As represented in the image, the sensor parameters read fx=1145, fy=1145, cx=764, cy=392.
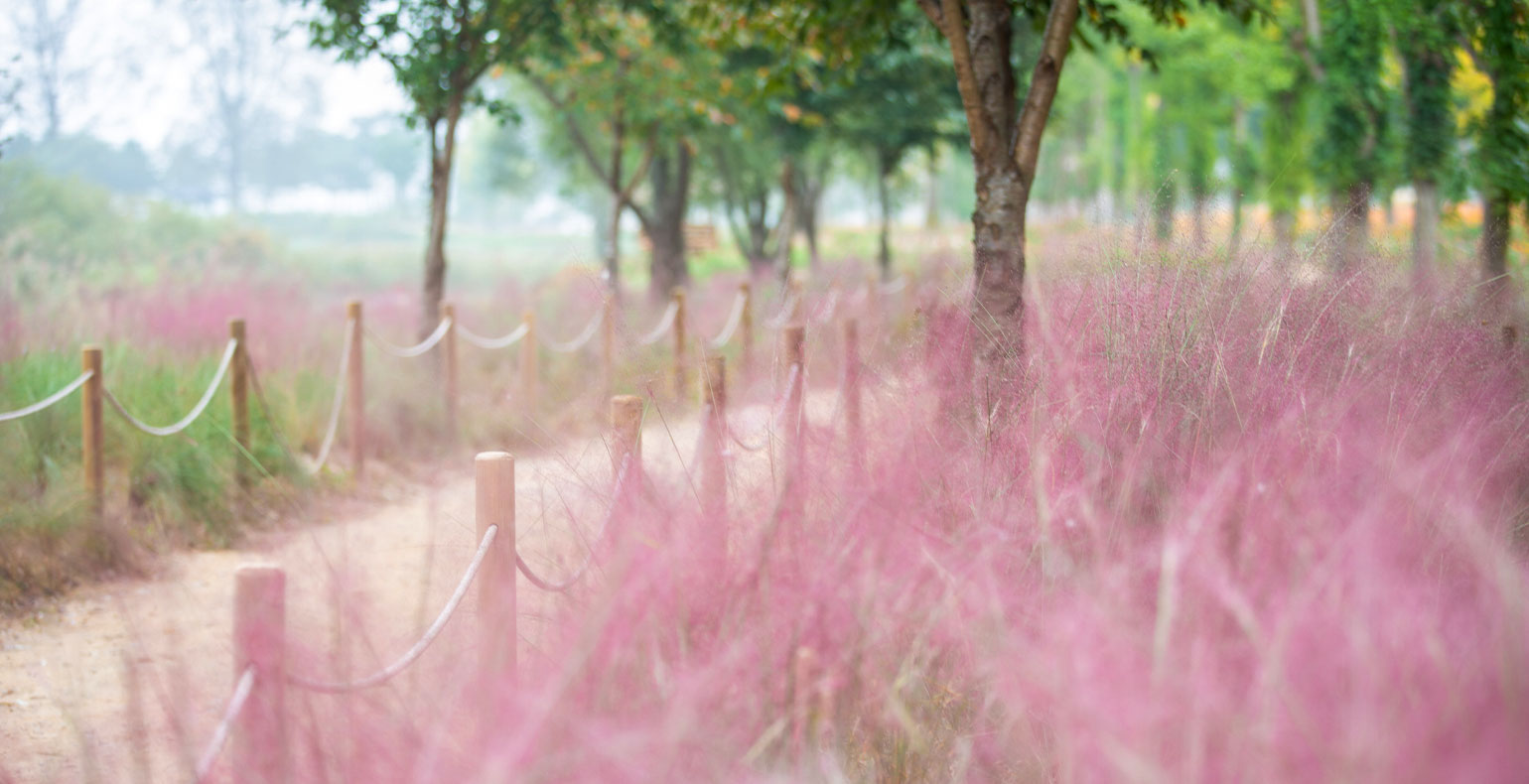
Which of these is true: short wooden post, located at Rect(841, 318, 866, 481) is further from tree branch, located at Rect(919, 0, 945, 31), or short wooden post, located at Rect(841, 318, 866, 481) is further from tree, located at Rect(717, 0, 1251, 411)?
tree branch, located at Rect(919, 0, 945, 31)

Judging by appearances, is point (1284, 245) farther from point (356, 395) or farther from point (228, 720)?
point (356, 395)

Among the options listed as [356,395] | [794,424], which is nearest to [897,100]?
[356,395]

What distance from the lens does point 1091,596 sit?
6.99 ft

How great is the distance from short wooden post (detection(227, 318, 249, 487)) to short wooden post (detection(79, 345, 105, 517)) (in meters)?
0.84

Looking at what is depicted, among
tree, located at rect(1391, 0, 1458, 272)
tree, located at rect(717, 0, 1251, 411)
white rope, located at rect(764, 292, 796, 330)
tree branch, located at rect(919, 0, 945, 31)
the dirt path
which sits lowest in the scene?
the dirt path

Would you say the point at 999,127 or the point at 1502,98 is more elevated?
the point at 1502,98

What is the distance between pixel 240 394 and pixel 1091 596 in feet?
18.3

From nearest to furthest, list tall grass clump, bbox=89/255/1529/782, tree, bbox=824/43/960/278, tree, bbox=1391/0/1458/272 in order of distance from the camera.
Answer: tall grass clump, bbox=89/255/1529/782 < tree, bbox=1391/0/1458/272 < tree, bbox=824/43/960/278

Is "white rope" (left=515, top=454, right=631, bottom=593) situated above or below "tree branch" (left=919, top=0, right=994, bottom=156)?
below

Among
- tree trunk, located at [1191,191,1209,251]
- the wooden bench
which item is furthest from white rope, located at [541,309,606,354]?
the wooden bench

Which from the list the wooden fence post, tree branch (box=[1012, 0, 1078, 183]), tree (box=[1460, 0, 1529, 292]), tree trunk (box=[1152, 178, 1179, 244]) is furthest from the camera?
tree (box=[1460, 0, 1529, 292])

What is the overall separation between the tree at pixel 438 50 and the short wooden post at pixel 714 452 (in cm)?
552

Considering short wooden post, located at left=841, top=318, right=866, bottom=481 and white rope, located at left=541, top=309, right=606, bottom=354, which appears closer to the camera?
short wooden post, located at left=841, top=318, right=866, bottom=481

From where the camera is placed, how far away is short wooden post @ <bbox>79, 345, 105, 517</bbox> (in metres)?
5.50
